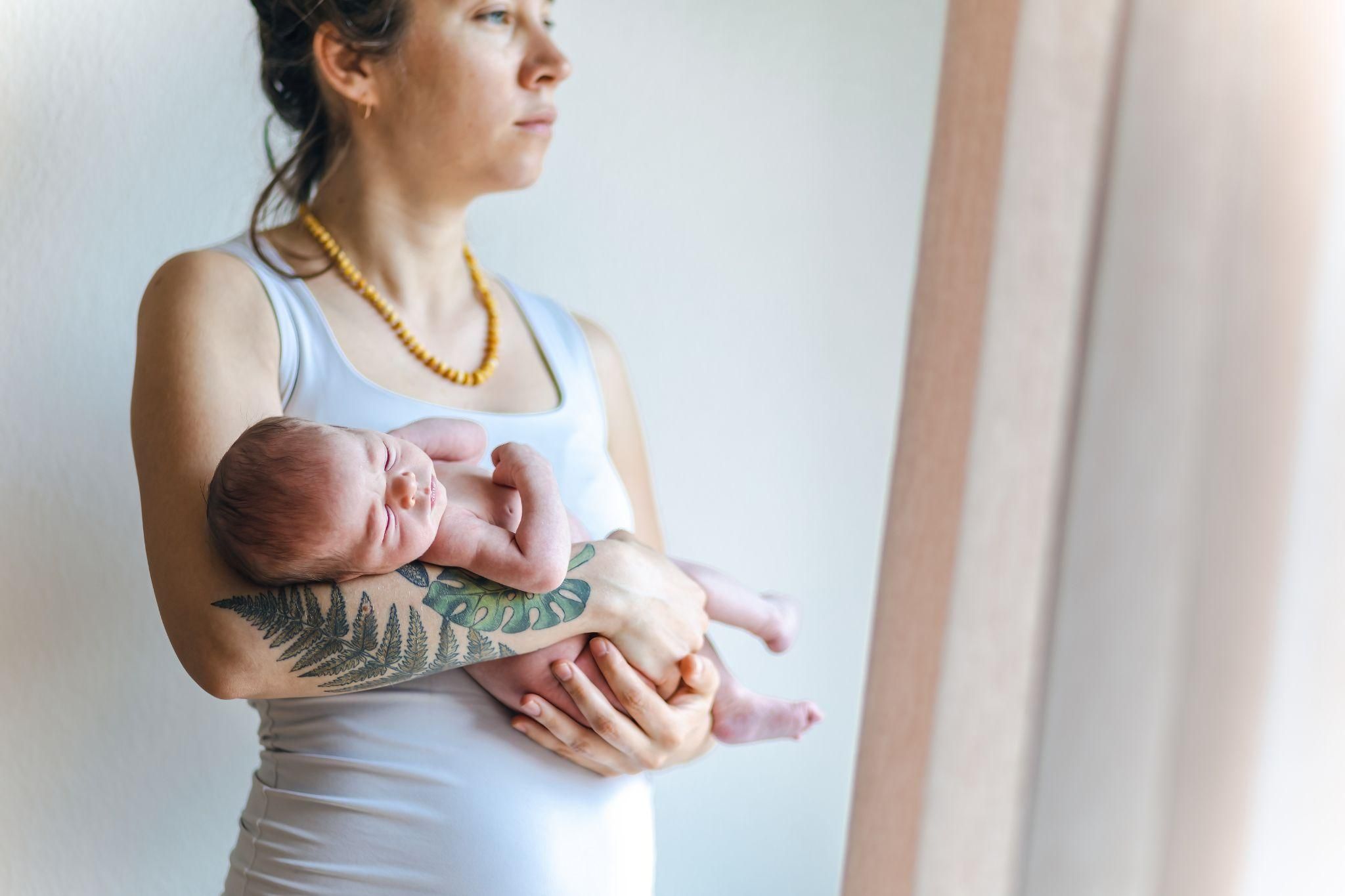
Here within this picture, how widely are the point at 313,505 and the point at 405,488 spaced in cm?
9

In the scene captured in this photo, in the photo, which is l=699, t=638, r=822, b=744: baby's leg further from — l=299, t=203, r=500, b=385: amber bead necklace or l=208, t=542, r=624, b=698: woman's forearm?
l=299, t=203, r=500, b=385: amber bead necklace

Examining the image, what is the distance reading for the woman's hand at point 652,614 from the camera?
1229mm

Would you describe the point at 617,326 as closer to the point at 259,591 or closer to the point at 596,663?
the point at 596,663

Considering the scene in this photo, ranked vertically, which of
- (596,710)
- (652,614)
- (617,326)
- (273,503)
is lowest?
(596,710)

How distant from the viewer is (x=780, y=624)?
4.80ft

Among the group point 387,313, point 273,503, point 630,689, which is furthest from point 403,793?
point 387,313

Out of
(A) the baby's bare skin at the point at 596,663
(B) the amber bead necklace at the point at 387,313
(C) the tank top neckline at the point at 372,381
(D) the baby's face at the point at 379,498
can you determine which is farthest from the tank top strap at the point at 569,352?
(D) the baby's face at the point at 379,498

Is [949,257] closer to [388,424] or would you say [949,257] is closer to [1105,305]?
[1105,305]

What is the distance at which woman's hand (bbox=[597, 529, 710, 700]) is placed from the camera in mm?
1229

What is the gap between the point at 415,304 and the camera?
150 cm

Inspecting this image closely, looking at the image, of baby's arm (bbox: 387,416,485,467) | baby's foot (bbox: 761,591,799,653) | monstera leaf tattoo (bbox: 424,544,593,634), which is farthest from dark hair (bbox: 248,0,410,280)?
baby's foot (bbox: 761,591,799,653)

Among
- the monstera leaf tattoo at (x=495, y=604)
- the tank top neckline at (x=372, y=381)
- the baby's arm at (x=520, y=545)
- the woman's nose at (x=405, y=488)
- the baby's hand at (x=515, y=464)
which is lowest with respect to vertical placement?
the monstera leaf tattoo at (x=495, y=604)

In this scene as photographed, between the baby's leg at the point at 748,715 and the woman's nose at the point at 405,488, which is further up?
the woman's nose at the point at 405,488

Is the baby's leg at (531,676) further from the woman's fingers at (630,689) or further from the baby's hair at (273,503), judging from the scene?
the baby's hair at (273,503)
